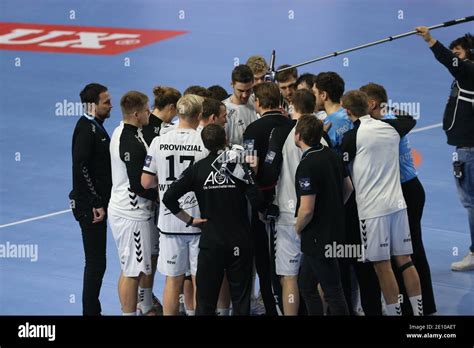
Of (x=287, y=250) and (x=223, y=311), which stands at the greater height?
(x=287, y=250)

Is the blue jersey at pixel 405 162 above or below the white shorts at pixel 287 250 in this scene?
above

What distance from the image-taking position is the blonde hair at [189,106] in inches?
361

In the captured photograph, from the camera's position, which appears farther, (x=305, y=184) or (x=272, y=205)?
(x=272, y=205)

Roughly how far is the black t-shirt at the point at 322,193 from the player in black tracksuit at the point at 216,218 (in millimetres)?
460

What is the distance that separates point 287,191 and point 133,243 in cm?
153

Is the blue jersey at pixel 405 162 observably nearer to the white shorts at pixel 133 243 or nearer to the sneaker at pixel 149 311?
the white shorts at pixel 133 243

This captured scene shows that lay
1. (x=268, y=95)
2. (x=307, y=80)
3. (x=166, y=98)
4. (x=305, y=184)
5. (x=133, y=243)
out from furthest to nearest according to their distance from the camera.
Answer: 1. (x=307, y=80)
2. (x=166, y=98)
3. (x=133, y=243)
4. (x=268, y=95)
5. (x=305, y=184)

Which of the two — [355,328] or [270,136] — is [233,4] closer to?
[270,136]

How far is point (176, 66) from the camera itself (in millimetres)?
18906

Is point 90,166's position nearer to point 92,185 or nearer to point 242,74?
point 92,185

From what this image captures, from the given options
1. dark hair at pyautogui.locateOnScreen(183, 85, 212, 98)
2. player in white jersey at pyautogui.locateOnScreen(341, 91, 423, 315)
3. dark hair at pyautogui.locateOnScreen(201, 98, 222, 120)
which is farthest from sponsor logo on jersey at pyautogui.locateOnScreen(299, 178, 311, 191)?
dark hair at pyautogui.locateOnScreen(183, 85, 212, 98)

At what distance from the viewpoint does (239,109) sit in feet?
34.3

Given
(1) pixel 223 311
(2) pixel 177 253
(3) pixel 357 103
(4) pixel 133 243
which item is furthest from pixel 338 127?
(4) pixel 133 243

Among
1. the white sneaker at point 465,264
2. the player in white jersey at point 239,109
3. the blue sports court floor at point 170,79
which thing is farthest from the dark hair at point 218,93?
the white sneaker at point 465,264
